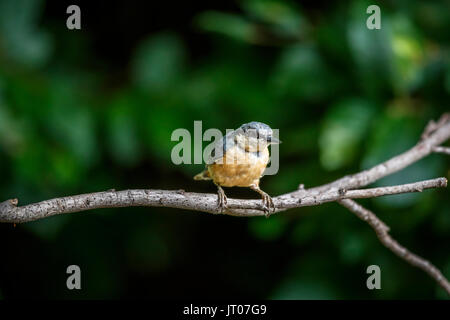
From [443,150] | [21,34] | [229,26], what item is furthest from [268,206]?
[21,34]

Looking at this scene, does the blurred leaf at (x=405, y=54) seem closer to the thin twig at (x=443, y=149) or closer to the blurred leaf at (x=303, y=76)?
the blurred leaf at (x=303, y=76)

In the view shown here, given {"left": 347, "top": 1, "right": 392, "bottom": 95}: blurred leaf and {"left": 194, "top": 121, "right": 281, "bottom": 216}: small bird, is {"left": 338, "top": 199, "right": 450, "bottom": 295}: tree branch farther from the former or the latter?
{"left": 347, "top": 1, "right": 392, "bottom": 95}: blurred leaf

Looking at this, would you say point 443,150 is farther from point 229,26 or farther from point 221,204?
point 229,26

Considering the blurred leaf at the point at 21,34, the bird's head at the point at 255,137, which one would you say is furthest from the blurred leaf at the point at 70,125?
the bird's head at the point at 255,137

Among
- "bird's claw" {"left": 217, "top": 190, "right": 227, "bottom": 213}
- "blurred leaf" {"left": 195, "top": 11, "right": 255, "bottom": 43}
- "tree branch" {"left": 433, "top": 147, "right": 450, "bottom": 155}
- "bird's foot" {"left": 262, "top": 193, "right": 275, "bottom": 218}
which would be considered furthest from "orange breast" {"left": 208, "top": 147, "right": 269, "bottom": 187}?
"blurred leaf" {"left": 195, "top": 11, "right": 255, "bottom": 43}

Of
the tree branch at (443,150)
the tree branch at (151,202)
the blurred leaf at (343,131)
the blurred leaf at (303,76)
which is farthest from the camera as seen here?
the blurred leaf at (303,76)

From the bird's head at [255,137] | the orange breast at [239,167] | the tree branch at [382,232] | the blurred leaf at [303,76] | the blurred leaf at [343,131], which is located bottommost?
the tree branch at [382,232]
